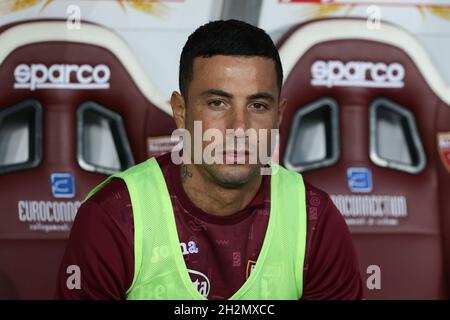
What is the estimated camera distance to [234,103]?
5.67ft

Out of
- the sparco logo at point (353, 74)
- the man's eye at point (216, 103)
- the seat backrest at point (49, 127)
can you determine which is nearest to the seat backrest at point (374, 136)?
the sparco logo at point (353, 74)

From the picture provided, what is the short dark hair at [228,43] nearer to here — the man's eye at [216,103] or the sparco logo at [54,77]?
the man's eye at [216,103]

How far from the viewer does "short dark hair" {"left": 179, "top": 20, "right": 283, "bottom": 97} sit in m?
1.73

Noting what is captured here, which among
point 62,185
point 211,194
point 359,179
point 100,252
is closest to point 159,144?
point 62,185

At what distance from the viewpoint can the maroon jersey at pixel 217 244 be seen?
5.58 feet

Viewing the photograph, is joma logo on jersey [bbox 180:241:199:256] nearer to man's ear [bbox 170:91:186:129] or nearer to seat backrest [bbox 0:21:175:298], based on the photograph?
man's ear [bbox 170:91:186:129]

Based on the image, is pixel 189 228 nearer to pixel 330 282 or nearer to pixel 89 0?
pixel 330 282

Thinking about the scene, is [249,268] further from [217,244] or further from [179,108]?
[179,108]

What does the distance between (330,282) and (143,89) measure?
985 mm

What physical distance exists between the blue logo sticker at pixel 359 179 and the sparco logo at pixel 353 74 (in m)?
0.27

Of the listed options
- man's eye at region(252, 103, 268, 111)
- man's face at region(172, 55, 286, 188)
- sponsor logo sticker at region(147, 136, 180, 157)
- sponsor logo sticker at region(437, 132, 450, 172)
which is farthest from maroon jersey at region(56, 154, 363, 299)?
sponsor logo sticker at region(437, 132, 450, 172)
